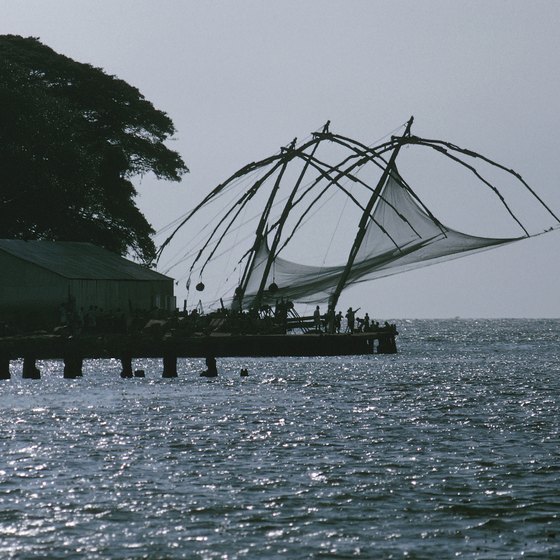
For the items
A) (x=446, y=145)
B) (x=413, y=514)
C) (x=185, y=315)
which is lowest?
(x=413, y=514)

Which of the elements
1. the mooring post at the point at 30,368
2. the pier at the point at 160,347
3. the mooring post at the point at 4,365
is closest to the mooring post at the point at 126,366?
the pier at the point at 160,347

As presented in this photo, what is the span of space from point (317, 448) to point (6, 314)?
124 feet

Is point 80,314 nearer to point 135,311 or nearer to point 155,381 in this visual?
point 135,311

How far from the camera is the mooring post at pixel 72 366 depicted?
53.2m

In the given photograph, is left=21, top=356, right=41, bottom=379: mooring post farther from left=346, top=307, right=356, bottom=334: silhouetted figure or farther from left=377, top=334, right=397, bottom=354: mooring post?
left=377, top=334, right=397, bottom=354: mooring post

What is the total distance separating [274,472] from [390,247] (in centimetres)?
3432

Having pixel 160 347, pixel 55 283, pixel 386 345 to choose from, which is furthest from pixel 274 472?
A: pixel 386 345

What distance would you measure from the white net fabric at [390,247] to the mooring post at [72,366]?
12984 mm

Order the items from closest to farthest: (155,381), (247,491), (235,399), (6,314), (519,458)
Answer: (247,491) → (519,458) → (235,399) → (155,381) → (6,314)

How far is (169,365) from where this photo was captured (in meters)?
55.2

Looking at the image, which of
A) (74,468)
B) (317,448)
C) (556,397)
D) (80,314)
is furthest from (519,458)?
(80,314)

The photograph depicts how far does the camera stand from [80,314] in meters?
67.7

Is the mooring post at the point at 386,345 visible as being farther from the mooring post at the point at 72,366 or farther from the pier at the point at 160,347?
the mooring post at the point at 72,366

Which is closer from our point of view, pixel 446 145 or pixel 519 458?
pixel 519 458
